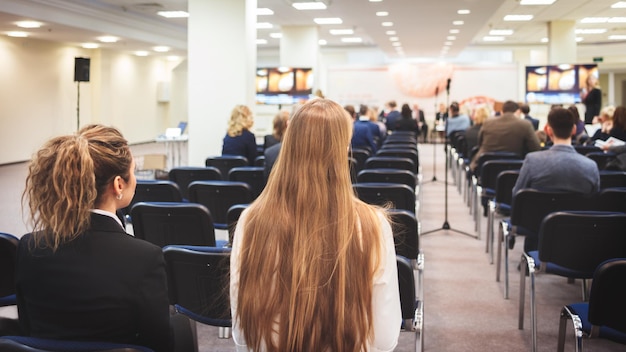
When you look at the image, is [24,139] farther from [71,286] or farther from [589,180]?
[71,286]

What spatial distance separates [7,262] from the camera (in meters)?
3.09

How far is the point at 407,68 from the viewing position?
91.5ft

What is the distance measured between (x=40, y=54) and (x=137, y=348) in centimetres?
1766

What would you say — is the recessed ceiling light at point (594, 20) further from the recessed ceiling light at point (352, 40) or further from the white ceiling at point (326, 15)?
the recessed ceiling light at point (352, 40)

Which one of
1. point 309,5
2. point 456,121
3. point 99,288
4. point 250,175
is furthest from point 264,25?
point 99,288

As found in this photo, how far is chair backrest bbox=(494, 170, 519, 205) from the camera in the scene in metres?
6.13

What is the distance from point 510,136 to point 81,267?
24.4 ft

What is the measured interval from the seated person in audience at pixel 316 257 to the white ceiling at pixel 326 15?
11752mm

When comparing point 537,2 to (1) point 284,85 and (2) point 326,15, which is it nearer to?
(2) point 326,15

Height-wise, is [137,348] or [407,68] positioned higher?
[407,68]

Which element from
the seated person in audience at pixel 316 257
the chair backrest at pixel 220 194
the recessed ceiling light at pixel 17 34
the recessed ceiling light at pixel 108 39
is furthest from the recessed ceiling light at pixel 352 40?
the seated person in audience at pixel 316 257

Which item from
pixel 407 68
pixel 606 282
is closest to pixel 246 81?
pixel 606 282

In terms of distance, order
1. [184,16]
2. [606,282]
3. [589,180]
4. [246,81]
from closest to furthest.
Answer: [606,282] → [589,180] → [246,81] → [184,16]

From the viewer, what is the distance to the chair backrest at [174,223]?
→ 4070 mm
